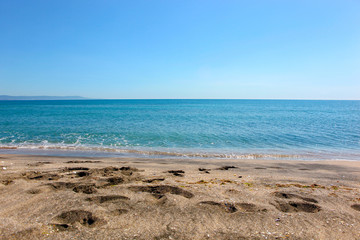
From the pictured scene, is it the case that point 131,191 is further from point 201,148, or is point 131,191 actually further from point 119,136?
point 119,136

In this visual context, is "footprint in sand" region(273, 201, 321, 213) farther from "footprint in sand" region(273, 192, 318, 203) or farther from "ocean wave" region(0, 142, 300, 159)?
"ocean wave" region(0, 142, 300, 159)

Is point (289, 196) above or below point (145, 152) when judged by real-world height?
above

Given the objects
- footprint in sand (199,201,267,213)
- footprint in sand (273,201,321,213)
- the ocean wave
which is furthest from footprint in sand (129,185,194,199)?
the ocean wave

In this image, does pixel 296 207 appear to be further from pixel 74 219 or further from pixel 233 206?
pixel 74 219

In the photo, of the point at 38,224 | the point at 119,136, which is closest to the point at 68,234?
the point at 38,224

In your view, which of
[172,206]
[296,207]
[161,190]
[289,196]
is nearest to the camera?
[172,206]

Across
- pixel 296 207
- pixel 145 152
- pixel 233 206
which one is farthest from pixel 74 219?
pixel 145 152

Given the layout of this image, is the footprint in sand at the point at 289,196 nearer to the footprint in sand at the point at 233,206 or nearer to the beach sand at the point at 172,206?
the beach sand at the point at 172,206

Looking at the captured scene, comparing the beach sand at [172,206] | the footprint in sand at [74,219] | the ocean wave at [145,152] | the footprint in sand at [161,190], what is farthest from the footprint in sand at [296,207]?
the ocean wave at [145,152]

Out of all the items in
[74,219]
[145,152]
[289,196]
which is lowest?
[145,152]

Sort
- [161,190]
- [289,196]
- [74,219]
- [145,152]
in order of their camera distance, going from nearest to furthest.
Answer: [74,219] → [289,196] → [161,190] → [145,152]

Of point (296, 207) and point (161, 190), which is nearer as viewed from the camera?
point (296, 207)

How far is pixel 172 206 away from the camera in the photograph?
20.1 feet

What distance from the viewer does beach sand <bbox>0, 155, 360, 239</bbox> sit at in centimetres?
489
